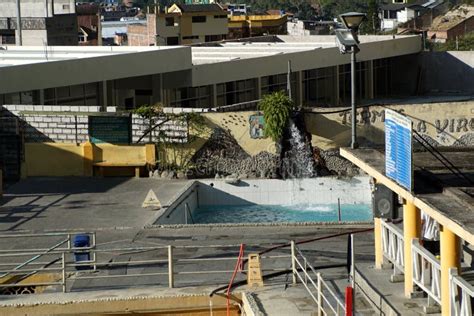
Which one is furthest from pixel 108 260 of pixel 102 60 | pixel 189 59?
pixel 189 59

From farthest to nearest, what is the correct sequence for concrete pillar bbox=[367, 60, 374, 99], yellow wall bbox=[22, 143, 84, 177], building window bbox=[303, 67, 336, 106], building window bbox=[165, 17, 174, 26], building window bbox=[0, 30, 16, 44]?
building window bbox=[165, 17, 174, 26] < building window bbox=[0, 30, 16, 44] < concrete pillar bbox=[367, 60, 374, 99] < building window bbox=[303, 67, 336, 106] < yellow wall bbox=[22, 143, 84, 177]

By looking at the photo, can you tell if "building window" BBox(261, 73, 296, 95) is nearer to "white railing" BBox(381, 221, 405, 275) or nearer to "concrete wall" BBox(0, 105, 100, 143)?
"concrete wall" BBox(0, 105, 100, 143)

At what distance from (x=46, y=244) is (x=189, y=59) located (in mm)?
17906

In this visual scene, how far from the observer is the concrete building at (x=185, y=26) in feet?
291

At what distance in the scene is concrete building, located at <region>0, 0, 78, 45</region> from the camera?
2589 inches

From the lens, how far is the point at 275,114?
32.3 meters

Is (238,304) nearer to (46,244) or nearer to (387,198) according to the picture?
(387,198)

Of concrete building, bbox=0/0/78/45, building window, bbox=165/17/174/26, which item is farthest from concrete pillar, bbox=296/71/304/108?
building window, bbox=165/17/174/26

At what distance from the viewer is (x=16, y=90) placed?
33969 millimetres

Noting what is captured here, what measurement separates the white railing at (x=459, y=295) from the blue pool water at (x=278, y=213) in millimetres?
15142

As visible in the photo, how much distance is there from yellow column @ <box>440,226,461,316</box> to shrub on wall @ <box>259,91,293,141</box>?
1849 centimetres

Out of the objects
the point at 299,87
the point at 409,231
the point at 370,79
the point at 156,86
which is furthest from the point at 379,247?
the point at 370,79

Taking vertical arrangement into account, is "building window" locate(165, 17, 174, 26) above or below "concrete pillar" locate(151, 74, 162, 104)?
above

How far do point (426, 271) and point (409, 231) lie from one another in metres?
0.73
